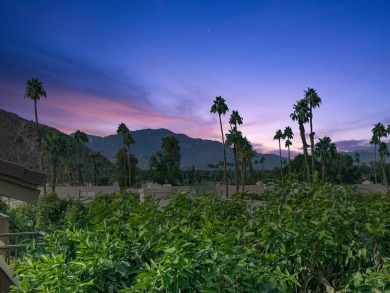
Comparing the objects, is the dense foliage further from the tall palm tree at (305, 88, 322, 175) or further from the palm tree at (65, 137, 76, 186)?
the palm tree at (65, 137, 76, 186)

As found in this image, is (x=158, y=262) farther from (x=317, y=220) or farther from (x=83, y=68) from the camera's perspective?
(x=83, y=68)

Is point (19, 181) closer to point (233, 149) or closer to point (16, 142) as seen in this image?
point (233, 149)

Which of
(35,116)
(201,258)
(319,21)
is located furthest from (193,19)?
(35,116)

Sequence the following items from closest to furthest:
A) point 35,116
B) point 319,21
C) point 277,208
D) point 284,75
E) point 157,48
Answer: point 277,208
point 319,21
point 284,75
point 157,48
point 35,116

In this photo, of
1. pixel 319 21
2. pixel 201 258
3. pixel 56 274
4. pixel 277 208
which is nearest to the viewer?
pixel 201 258

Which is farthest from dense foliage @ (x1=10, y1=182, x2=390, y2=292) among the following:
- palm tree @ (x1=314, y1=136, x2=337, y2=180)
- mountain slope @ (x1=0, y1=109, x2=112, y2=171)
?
mountain slope @ (x1=0, y1=109, x2=112, y2=171)

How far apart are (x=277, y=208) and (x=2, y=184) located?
10.5 ft

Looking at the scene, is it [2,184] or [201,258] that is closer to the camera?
[201,258]

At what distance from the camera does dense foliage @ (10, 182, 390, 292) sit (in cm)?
366

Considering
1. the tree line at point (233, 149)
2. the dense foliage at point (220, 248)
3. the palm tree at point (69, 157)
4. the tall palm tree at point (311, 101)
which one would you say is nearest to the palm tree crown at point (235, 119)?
the tree line at point (233, 149)

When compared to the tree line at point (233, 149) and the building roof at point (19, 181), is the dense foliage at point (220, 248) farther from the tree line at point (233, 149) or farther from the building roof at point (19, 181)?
the tree line at point (233, 149)

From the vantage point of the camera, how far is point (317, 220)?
4793mm

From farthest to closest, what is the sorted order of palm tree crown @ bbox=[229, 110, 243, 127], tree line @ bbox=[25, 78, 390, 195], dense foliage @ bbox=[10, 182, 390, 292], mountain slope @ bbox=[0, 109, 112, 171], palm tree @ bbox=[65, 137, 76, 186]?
mountain slope @ bbox=[0, 109, 112, 171] → palm tree @ bbox=[65, 137, 76, 186] → palm tree crown @ bbox=[229, 110, 243, 127] → tree line @ bbox=[25, 78, 390, 195] → dense foliage @ bbox=[10, 182, 390, 292]

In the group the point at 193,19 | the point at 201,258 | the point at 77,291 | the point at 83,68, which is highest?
the point at 83,68
